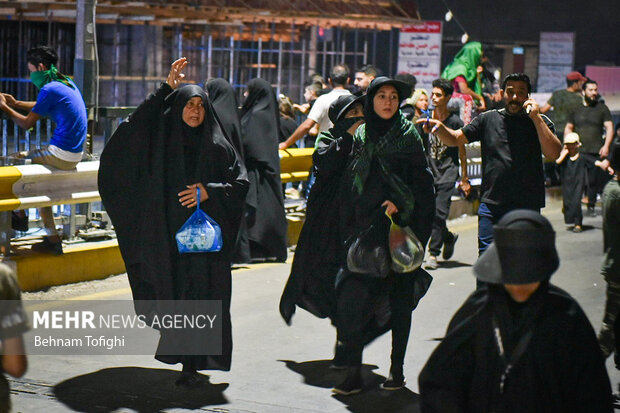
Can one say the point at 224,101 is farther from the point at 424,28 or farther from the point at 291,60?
the point at 424,28

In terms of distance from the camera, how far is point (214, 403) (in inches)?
239

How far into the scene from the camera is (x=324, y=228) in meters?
6.89

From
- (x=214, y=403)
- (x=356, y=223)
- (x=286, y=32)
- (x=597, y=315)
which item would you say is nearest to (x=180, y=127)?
(x=356, y=223)

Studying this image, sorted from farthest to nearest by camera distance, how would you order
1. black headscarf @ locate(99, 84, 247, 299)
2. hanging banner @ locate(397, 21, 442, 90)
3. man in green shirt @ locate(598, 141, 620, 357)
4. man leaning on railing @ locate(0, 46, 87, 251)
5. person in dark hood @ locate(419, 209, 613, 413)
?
hanging banner @ locate(397, 21, 442, 90) → man leaning on railing @ locate(0, 46, 87, 251) → black headscarf @ locate(99, 84, 247, 299) → man in green shirt @ locate(598, 141, 620, 357) → person in dark hood @ locate(419, 209, 613, 413)

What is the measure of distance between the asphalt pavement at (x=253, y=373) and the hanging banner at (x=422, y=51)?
11.1 metres

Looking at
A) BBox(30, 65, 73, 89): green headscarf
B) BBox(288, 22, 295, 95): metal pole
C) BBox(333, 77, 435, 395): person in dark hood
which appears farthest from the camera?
BBox(288, 22, 295, 95): metal pole

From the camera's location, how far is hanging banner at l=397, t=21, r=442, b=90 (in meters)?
20.0

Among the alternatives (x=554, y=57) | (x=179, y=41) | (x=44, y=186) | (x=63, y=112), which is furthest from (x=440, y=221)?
(x=554, y=57)

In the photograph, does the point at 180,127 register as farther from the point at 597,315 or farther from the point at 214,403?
the point at 597,315

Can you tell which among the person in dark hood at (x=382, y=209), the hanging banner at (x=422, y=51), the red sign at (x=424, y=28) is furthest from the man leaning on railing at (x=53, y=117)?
the red sign at (x=424, y=28)

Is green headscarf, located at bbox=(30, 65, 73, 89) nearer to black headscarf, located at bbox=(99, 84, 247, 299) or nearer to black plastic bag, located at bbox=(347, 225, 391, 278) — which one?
black headscarf, located at bbox=(99, 84, 247, 299)

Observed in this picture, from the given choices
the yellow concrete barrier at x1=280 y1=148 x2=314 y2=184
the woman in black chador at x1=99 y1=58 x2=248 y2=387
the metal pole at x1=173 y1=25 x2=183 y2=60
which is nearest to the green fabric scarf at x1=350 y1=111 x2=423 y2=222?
the woman in black chador at x1=99 y1=58 x2=248 y2=387

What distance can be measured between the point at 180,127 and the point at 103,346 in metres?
1.77

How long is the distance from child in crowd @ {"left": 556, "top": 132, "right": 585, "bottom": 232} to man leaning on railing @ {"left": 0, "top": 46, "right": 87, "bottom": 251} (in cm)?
612
